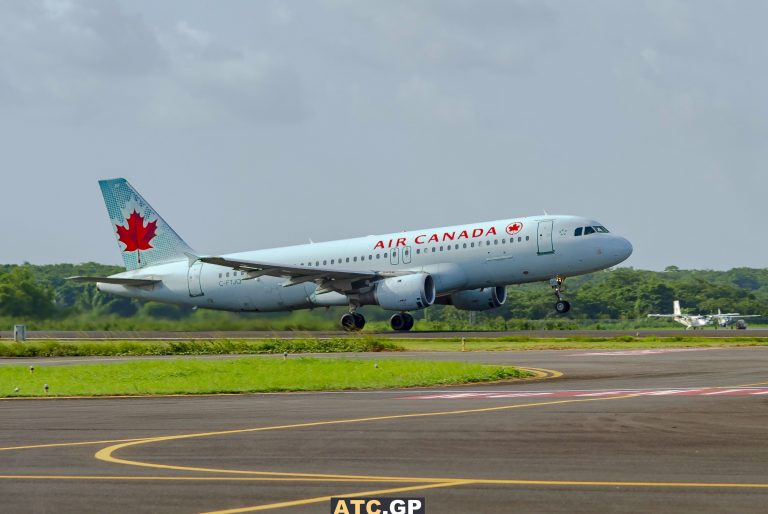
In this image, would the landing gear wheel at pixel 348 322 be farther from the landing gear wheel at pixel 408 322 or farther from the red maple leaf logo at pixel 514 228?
the red maple leaf logo at pixel 514 228

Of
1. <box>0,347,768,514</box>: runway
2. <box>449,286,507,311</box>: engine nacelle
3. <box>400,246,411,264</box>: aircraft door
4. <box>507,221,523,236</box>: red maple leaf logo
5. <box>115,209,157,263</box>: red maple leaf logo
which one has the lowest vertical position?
<box>0,347,768,514</box>: runway

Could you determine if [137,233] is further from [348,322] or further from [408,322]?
[408,322]

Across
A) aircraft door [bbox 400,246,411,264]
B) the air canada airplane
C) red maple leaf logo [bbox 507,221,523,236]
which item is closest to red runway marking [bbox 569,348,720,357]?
the air canada airplane

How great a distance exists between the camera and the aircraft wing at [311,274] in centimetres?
6172

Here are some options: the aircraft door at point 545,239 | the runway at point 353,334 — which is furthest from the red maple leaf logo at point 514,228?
the runway at point 353,334

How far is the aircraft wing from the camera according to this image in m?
61.7

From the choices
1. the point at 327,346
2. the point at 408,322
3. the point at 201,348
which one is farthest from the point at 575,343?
the point at 201,348

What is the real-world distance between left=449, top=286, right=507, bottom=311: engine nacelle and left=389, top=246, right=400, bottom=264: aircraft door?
4433mm

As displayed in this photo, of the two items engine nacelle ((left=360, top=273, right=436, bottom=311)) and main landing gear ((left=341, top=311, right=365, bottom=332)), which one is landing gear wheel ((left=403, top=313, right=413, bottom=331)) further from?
engine nacelle ((left=360, top=273, right=436, bottom=311))

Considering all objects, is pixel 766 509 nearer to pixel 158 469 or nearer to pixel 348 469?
pixel 348 469

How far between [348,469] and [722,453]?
4887mm

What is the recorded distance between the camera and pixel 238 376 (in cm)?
3356

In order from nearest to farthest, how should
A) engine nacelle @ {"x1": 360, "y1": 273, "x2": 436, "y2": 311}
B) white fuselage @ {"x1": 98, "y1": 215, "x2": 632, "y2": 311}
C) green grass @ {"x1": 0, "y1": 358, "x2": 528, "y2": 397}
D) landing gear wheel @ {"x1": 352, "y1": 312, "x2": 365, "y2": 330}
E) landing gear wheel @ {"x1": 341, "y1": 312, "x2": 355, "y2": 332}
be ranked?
green grass @ {"x1": 0, "y1": 358, "x2": 528, "y2": 397} → white fuselage @ {"x1": 98, "y1": 215, "x2": 632, "y2": 311} → engine nacelle @ {"x1": 360, "y1": 273, "x2": 436, "y2": 311} → landing gear wheel @ {"x1": 341, "y1": 312, "x2": 355, "y2": 332} → landing gear wheel @ {"x1": 352, "y1": 312, "x2": 365, "y2": 330}

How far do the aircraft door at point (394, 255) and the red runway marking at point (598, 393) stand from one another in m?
36.2
